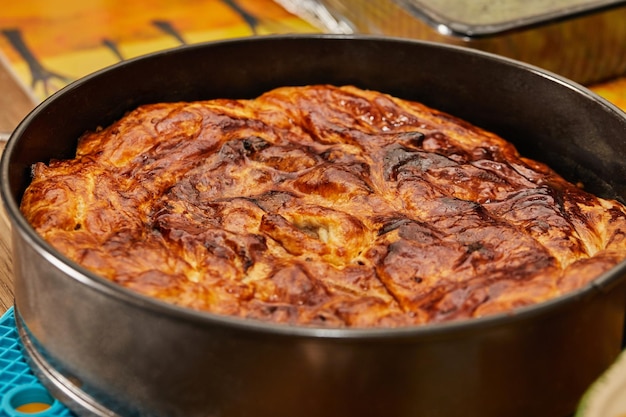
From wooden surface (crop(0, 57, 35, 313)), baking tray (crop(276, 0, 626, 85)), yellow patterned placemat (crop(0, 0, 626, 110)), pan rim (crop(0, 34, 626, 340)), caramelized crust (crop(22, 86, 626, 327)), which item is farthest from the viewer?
yellow patterned placemat (crop(0, 0, 626, 110))

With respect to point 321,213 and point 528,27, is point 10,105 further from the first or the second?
point 528,27

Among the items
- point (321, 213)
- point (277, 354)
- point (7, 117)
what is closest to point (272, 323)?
point (277, 354)

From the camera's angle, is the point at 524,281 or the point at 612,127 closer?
the point at 524,281

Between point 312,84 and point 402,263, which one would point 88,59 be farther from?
A: point 402,263

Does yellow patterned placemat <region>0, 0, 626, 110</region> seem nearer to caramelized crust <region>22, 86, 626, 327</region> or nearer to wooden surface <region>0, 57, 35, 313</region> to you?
wooden surface <region>0, 57, 35, 313</region>

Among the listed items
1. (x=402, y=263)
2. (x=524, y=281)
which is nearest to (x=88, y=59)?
(x=402, y=263)

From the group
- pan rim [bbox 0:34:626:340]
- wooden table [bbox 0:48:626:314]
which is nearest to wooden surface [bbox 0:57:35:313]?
wooden table [bbox 0:48:626:314]

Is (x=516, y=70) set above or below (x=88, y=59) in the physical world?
above

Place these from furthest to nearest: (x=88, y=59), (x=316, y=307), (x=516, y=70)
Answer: (x=88, y=59) → (x=516, y=70) → (x=316, y=307)
